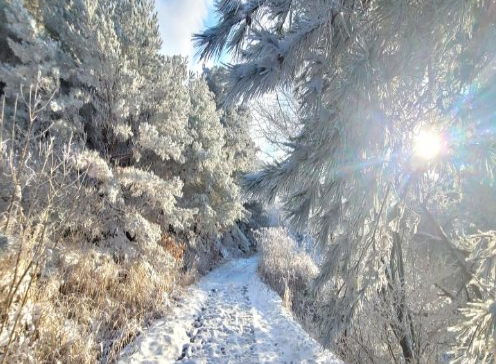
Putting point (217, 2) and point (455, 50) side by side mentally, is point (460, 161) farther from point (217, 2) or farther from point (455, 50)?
point (217, 2)

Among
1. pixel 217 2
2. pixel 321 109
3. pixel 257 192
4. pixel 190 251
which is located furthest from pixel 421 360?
pixel 190 251

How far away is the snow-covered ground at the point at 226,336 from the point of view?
3.74 m

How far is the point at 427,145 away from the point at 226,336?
4054mm

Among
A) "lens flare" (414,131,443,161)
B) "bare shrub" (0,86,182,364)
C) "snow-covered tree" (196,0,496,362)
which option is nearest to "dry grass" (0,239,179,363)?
"bare shrub" (0,86,182,364)

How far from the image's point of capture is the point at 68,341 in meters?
2.87

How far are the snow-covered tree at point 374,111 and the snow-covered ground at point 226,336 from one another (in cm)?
148

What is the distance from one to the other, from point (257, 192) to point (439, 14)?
2017 mm

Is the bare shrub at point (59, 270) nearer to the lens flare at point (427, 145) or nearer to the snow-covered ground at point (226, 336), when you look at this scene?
the snow-covered ground at point (226, 336)

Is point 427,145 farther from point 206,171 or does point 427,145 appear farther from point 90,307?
point 206,171

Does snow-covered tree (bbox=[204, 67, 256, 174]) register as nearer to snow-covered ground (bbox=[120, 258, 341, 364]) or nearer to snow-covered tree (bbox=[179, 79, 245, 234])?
snow-covered tree (bbox=[179, 79, 245, 234])

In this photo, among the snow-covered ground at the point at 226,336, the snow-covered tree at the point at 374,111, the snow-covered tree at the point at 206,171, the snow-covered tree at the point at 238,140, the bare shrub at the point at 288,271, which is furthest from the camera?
the snow-covered tree at the point at 238,140

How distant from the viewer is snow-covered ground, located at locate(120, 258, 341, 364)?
12.3 feet

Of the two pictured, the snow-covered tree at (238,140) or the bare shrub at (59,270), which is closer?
the bare shrub at (59,270)

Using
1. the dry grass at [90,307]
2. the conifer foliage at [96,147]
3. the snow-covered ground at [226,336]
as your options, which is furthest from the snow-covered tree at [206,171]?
the dry grass at [90,307]
